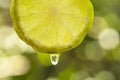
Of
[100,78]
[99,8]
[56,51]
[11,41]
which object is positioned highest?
Answer: [56,51]

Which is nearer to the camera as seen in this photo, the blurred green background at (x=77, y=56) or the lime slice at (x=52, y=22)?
the lime slice at (x=52, y=22)

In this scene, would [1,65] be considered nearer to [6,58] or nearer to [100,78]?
[6,58]

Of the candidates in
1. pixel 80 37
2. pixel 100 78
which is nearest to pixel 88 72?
pixel 100 78

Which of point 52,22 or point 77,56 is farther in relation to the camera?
point 77,56

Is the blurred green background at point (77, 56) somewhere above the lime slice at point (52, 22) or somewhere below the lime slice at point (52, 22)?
below

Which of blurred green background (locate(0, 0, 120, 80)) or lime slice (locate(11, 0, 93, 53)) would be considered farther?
blurred green background (locate(0, 0, 120, 80))
